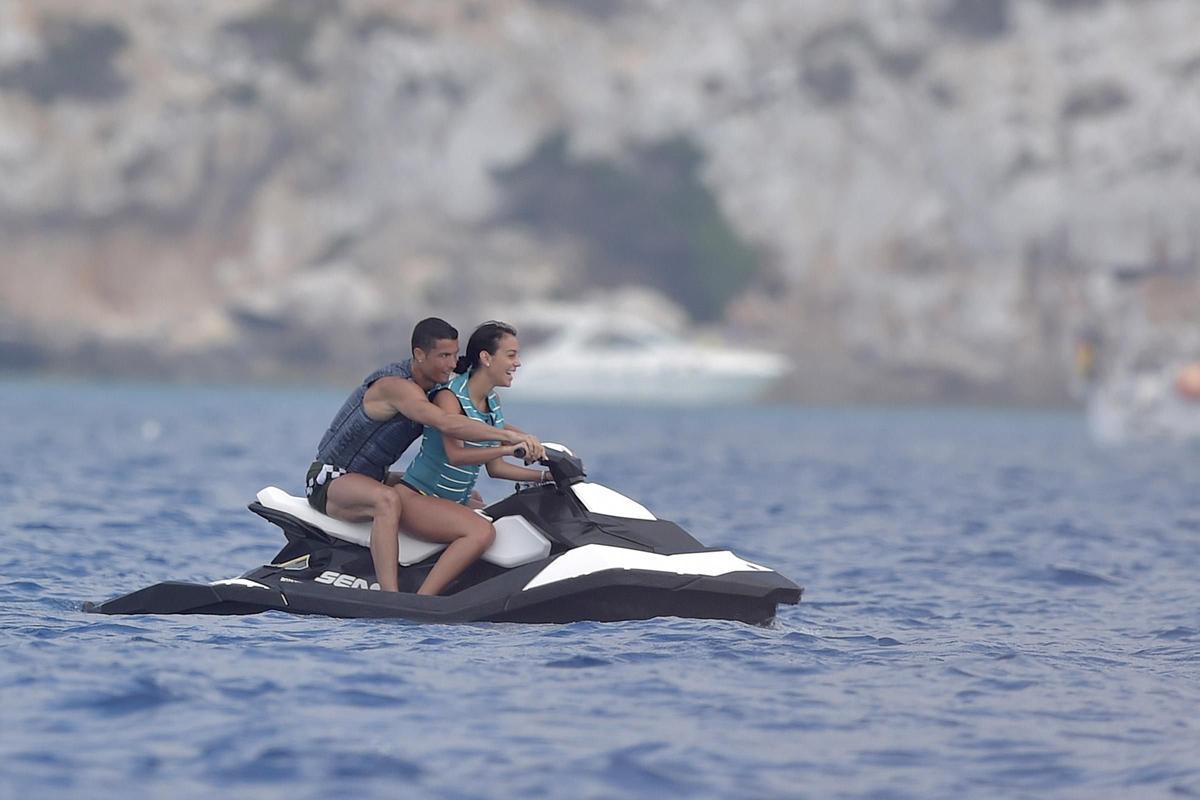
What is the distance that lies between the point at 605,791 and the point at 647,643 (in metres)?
2.53

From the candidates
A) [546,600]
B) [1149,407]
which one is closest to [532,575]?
[546,600]

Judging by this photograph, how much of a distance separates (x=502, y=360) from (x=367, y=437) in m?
0.86

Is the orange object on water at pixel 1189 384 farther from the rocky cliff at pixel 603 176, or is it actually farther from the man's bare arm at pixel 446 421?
the man's bare arm at pixel 446 421

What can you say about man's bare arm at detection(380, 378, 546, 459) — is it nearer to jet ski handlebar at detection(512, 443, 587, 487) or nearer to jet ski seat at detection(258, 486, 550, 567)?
jet ski handlebar at detection(512, 443, 587, 487)

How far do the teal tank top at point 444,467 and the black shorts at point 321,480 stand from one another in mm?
402

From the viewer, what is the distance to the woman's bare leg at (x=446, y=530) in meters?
8.75

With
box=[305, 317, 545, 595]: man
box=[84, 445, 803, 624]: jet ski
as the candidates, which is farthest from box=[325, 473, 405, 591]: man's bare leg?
box=[84, 445, 803, 624]: jet ski

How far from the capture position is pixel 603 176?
237 ft

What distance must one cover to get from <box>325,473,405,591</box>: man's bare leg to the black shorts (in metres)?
0.05

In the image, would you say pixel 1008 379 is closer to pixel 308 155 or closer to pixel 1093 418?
pixel 1093 418

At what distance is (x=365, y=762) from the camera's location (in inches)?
240

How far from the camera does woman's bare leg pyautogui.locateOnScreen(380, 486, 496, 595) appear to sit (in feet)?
28.7

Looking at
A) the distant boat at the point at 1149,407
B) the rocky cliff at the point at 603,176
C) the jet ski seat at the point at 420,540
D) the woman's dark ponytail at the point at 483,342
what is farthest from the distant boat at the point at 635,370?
the woman's dark ponytail at the point at 483,342

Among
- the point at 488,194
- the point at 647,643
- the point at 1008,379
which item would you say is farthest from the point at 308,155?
the point at 647,643
